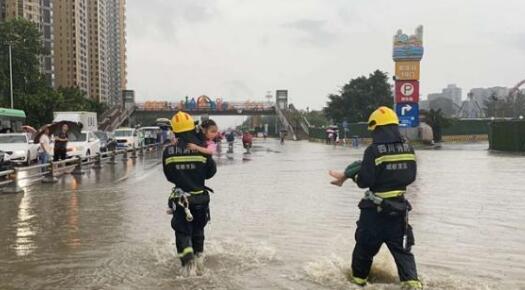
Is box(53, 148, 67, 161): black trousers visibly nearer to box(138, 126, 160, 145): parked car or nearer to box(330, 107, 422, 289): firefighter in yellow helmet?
box(330, 107, 422, 289): firefighter in yellow helmet

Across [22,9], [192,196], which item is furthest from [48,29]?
[192,196]

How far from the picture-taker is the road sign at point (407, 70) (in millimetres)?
45531

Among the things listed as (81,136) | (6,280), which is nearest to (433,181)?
(6,280)

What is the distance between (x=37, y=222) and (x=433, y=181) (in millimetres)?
10703

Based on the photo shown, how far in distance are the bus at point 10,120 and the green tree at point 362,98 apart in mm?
43283

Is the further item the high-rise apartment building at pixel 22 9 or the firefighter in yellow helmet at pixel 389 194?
the high-rise apartment building at pixel 22 9

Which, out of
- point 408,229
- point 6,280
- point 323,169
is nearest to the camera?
point 408,229

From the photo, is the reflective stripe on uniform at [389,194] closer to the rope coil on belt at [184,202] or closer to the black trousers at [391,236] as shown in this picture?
the black trousers at [391,236]

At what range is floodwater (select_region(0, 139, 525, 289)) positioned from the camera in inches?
244

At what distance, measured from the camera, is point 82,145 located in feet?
83.9

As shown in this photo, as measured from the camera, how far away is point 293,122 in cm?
8675

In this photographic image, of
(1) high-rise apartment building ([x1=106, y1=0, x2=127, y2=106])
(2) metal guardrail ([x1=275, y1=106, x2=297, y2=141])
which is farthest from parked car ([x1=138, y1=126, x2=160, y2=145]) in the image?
(1) high-rise apartment building ([x1=106, y1=0, x2=127, y2=106])

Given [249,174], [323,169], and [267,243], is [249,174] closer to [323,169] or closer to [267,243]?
[323,169]

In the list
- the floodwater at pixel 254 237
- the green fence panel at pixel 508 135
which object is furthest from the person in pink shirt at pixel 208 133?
the green fence panel at pixel 508 135
